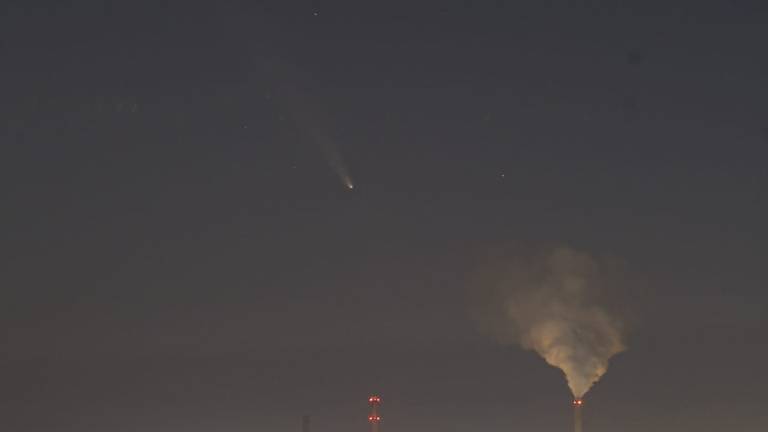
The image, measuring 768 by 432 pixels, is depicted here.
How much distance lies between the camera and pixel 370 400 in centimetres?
14138

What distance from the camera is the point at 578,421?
118 m

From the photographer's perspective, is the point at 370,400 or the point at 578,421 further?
the point at 370,400

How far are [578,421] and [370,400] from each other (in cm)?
3065
